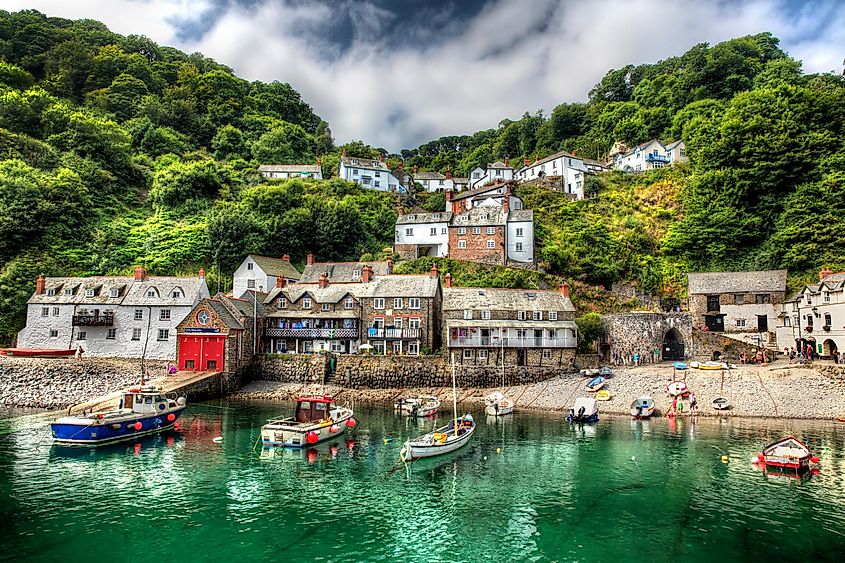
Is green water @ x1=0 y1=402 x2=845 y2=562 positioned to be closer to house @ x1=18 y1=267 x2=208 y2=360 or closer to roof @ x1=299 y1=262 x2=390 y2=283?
house @ x1=18 y1=267 x2=208 y2=360

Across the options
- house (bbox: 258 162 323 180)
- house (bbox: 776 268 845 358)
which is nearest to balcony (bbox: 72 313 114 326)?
house (bbox: 258 162 323 180)

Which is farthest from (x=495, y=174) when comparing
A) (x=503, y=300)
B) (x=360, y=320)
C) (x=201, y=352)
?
(x=201, y=352)

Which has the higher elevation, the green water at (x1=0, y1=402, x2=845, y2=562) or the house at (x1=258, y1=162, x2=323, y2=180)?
the house at (x1=258, y1=162, x2=323, y2=180)

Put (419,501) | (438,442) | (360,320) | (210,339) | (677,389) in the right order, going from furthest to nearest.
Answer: (360,320) < (210,339) < (677,389) < (438,442) < (419,501)

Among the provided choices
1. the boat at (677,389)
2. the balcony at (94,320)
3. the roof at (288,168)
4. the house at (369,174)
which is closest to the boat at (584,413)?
the boat at (677,389)

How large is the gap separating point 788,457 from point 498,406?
19.0 meters

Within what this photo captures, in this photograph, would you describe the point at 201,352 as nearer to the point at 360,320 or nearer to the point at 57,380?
the point at 57,380

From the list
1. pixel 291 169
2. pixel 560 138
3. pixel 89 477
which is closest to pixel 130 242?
pixel 291 169

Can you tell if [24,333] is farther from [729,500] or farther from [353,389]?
[729,500]

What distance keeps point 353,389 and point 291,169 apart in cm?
5720

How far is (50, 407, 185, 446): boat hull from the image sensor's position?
30.8 meters

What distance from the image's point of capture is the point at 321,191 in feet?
283

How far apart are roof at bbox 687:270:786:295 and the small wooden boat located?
18.7m

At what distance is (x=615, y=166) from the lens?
327 feet
